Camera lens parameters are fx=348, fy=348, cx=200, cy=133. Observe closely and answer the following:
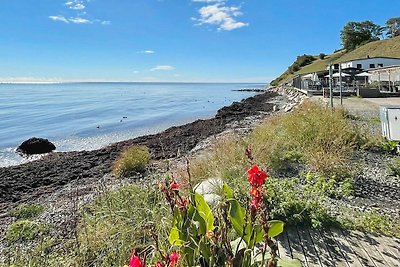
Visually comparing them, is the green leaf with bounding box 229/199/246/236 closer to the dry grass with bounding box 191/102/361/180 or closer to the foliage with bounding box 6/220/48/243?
the dry grass with bounding box 191/102/361/180

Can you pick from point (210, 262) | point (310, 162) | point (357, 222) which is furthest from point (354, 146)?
point (210, 262)

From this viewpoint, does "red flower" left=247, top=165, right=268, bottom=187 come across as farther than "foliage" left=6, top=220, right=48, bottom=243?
No

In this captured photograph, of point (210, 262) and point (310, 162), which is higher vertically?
point (210, 262)

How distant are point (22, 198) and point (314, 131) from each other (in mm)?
8079

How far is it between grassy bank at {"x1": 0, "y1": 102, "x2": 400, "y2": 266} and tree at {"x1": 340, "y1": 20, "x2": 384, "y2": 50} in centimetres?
9172

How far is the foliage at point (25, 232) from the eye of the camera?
5.82 metres

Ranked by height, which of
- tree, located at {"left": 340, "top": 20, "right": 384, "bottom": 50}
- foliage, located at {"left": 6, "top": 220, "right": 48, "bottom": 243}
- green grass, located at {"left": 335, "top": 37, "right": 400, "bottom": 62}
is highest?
tree, located at {"left": 340, "top": 20, "right": 384, "bottom": 50}

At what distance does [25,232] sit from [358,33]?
98.3m

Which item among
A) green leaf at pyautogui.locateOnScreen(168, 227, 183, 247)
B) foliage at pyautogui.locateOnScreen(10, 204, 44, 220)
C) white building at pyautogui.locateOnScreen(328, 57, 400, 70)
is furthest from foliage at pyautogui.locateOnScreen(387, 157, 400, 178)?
white building at pyautogui.locateOnScreen(328, 57, 400, 70)

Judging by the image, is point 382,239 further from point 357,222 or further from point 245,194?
point 245,194

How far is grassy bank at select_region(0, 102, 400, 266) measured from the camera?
3.52 m

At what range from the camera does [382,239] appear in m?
3.60

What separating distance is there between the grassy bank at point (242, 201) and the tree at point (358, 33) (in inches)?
3611

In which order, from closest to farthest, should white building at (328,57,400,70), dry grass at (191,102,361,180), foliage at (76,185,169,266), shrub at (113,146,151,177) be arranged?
foliage at (76,185,169,266) < dry grass at (191,102,361,180) < shrub at (113,146,151,177) < white building at (328,57,400,70)
